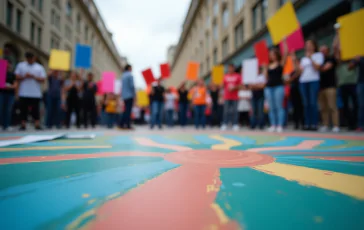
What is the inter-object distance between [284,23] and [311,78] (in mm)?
1334

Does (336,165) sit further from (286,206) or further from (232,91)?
(232,91)

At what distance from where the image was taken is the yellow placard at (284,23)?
3686mm

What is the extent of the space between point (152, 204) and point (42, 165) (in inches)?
35.7

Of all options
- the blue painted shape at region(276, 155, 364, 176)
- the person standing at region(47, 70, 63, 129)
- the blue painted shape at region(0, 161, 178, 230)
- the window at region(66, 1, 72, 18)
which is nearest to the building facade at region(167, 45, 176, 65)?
the window at region(66, 1, 72, 18)

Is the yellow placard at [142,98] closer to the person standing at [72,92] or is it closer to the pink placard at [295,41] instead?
the person standing at [72,92]

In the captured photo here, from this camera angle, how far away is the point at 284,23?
3.91 metres

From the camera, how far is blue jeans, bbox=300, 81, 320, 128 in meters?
4.25

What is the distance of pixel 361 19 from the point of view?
3.60m

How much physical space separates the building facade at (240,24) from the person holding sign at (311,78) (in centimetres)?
305

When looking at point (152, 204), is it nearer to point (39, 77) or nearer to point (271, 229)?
point (271, 229)

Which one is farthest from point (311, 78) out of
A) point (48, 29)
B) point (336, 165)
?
point (48, 29)

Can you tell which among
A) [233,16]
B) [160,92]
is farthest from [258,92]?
[233,16]

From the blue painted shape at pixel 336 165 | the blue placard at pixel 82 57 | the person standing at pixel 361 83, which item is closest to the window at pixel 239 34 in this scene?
the person standing at pixel 361 83

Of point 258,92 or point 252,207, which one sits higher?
point 258,92
